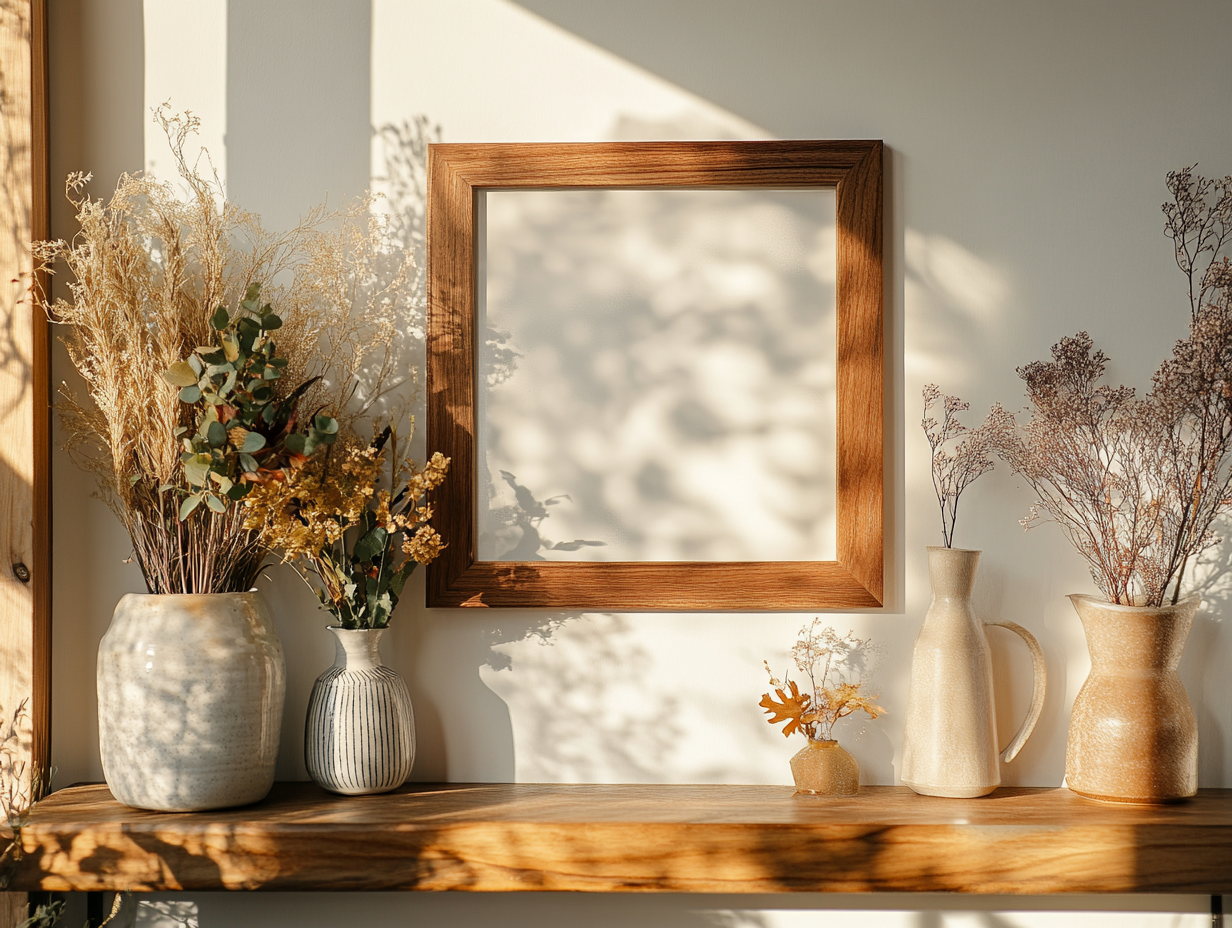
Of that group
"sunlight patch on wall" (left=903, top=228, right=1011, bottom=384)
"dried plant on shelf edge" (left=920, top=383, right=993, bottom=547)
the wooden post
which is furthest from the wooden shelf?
"sunlight patch on wall" (left=903, top=228, right=1011, bottom=384)

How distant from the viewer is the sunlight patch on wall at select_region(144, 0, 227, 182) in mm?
1768

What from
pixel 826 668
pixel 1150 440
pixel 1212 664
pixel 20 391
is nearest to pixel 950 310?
pixel 1150 440

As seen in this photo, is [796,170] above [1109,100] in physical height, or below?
below

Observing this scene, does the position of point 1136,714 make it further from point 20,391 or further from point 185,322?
point 20,391

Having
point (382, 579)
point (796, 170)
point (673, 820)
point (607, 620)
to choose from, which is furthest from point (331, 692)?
point (796, 170)

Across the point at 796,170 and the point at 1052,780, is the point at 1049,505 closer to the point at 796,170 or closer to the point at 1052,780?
the point at 1052,780

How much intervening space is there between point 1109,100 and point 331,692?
72.2 inches

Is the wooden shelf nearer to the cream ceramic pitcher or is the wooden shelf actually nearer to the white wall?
the cream ceramic pitcher

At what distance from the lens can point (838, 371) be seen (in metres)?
1.73

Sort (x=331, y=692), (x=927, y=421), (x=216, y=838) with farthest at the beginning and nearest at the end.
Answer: (x=927, y=421)
(x=331, y=692)
(x=216, y=838)

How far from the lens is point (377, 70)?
5.79 ft

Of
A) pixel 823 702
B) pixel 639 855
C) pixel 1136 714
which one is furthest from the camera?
pixel 823 702

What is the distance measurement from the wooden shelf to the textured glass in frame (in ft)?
1.66

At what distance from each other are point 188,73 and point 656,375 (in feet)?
3.58
